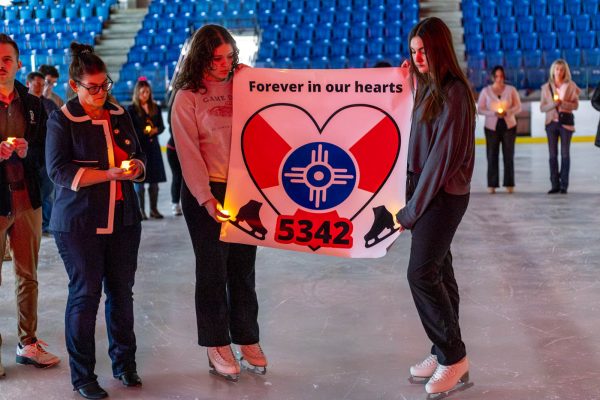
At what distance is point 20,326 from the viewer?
Result: 360cm

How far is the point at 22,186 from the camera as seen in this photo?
134 inches

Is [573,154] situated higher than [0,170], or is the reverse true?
[0,170]

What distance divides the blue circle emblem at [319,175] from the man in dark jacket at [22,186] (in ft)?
3.65

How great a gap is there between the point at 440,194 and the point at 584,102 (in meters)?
13.7

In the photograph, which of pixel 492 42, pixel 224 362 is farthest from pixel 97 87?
pixel 492 42

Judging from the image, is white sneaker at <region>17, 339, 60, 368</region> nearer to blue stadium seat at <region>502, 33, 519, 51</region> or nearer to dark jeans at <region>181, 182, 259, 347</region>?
dark jeans at <region>181, 182, 259, 347</region>

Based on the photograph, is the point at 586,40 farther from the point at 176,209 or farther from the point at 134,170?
the point at 134,170

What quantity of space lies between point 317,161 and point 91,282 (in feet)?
3.33

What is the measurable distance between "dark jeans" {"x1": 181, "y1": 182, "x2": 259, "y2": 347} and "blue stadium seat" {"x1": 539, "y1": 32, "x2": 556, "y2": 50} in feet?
51.4

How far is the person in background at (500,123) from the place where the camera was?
8.86m

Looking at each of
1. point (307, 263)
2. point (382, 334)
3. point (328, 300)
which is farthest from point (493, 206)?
point (382, 334)

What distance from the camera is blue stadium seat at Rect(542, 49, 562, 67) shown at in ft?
54.4

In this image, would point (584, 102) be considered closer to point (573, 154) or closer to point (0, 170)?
point (573, 154)

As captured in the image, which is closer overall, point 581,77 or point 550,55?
point 581,77
